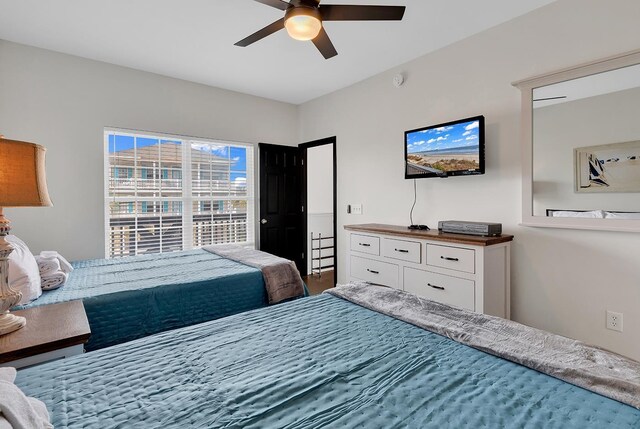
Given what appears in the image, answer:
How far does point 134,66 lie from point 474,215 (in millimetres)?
3941

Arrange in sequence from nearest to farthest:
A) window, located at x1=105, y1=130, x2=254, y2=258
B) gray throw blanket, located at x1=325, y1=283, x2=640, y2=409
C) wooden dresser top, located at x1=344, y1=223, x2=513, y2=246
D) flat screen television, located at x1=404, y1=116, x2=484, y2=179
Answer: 1. gray throw blanket, located at x1=325, y1=283, x2=640, y2=409
2. wooden dresser top, located at x1=344, y1=223, x2=513, y2=246
3. flat screen television, located at x1=404, y1=116, x2=484, y2=179
4. window, located at x1=105, y1=130, x2=254, y2=258

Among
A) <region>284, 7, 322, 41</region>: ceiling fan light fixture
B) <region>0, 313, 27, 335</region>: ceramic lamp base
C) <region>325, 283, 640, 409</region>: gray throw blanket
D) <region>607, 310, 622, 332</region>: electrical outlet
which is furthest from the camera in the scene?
<region>607, 310, 622, 332</region>: electrical outlet

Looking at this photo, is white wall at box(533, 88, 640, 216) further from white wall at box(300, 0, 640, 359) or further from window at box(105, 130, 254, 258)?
window at box(105, 130, 254, 258)

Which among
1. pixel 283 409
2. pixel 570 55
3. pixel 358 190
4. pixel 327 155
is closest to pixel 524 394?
pixel 283 409

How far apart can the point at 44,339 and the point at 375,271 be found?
8.47ft

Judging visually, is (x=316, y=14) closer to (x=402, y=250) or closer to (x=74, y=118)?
(x=402, y=250)

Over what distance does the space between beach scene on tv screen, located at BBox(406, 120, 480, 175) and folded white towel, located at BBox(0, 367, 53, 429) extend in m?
2.98

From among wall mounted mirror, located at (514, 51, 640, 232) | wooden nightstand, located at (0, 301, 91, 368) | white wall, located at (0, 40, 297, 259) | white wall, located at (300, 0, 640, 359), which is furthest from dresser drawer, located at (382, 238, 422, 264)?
white wall, located at (0, 40, 297, 259)

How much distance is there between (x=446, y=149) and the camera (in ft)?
9.75

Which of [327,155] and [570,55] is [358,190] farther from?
[570,55]

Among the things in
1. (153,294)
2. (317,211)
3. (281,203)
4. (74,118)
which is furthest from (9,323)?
(317,211)

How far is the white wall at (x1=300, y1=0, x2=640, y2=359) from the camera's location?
2180 millimetres

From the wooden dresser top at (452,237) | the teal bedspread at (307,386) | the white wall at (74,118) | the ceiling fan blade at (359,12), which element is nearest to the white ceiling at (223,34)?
the white wall at (74,118)

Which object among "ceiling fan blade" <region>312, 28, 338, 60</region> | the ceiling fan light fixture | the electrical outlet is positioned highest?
"ceiling fan blade" <region>312, 28, 338, 60</region>
